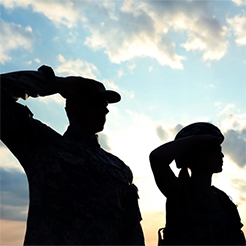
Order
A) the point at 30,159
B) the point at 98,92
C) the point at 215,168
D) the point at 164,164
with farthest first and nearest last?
the point at 98,92 → the point at 30,159 → the point at 215,168 → the point at 164,164

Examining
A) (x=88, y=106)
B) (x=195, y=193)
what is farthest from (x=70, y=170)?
(x=195, y=193)

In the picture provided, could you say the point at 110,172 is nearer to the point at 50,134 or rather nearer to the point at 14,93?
the point at 50,134

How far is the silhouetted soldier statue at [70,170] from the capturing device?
5770mm

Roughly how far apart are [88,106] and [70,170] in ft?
3.25

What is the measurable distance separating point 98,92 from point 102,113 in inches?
11.8

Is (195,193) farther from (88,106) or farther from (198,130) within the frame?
(88,106)

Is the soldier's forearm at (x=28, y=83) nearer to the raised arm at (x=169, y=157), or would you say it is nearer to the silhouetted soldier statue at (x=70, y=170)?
the silhouetted soldier statue at (x=70, y=170)

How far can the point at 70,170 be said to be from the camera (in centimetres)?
606

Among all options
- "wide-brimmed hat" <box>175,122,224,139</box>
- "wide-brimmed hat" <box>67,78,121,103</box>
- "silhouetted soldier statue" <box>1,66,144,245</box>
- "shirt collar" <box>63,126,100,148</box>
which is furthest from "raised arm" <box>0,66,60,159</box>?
"wide-brimmed hat" <box>175,122,224,139</box>

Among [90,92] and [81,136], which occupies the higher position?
[90,92]

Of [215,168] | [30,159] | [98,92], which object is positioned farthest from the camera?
[98,92]

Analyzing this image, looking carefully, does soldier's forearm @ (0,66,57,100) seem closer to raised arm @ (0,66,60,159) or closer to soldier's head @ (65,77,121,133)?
raised arm @ (0,66,60,159)

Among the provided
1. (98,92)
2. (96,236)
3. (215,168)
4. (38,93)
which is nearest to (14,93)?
(38,93)

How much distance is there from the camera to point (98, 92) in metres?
6.62
